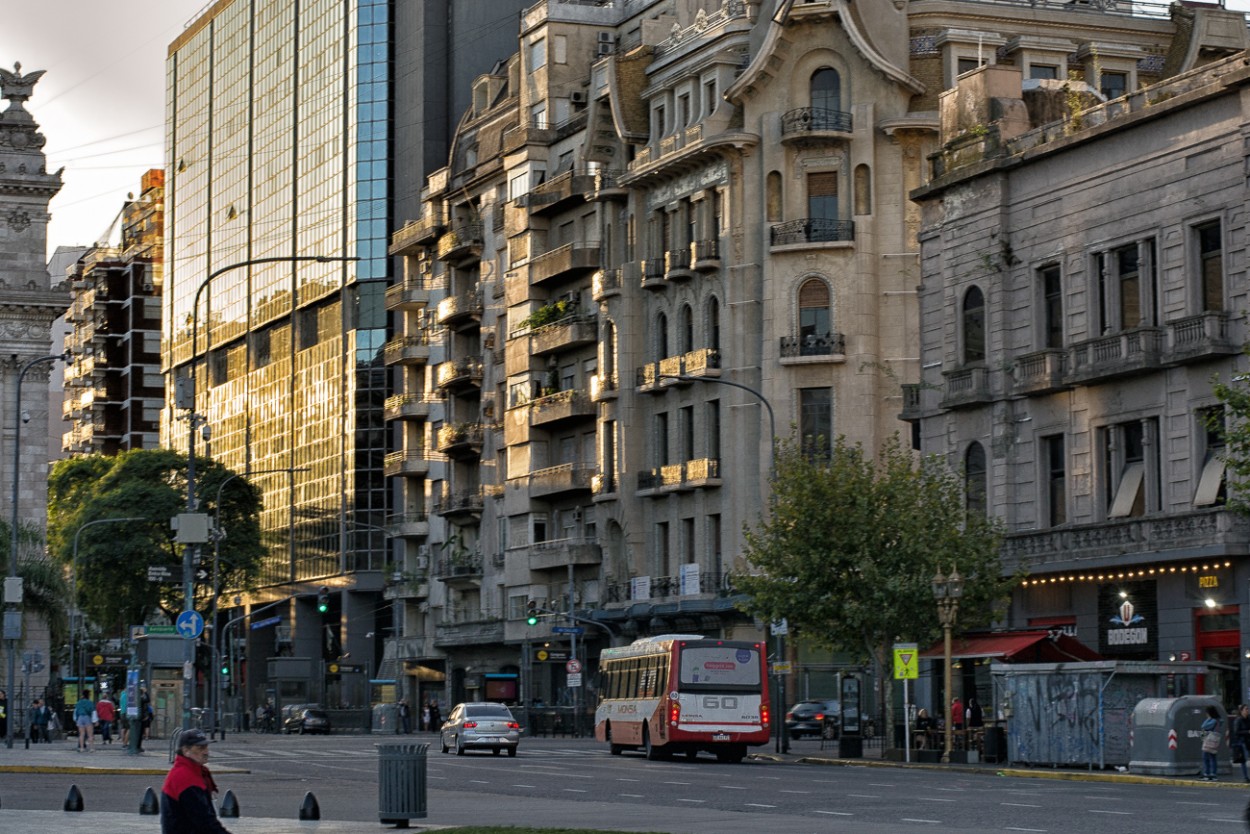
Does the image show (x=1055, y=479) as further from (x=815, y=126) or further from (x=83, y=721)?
(x=83, y=721)

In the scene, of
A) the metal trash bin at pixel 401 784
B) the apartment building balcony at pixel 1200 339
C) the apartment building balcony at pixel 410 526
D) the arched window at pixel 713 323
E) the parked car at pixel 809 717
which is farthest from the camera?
the apartment building balcony at pixel 410 526

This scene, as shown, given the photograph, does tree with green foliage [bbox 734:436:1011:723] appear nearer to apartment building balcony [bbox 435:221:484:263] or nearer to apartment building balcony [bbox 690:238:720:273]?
apartment building balcony [bbox 690:238:720:273]

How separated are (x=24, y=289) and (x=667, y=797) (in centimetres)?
4749

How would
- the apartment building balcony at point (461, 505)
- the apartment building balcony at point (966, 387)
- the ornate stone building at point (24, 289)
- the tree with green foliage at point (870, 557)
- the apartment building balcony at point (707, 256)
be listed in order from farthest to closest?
the apartment building balcony at point (461, 505) < the apartment building balcony at point (707, 256) < the ornate stone building at point (24, 289) < the apartment building balcony at point (966, 387) < the tree with green foliage at point (870, 557)

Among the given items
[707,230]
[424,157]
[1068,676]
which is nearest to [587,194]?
[707,230]

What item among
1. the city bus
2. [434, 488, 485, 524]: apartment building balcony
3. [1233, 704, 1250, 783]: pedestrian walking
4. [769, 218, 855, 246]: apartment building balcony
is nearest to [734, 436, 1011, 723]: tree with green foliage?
the city bus

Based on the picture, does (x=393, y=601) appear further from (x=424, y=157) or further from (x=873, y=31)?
(x=873, y=31)

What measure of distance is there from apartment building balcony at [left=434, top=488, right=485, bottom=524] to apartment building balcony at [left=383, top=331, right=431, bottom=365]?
7.01 m

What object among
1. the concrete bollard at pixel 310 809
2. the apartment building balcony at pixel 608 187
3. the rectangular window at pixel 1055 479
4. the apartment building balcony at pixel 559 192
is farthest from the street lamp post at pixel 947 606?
the apartment building balcony at pixel 559 192

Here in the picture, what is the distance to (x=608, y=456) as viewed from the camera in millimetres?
86125

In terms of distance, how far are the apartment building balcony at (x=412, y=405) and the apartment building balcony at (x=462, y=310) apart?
13.8ft

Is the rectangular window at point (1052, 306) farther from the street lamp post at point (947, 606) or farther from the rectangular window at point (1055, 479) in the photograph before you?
the street lamp post at point (947, 606)

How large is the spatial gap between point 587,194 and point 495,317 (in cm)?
1178

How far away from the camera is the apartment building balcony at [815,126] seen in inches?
2992
